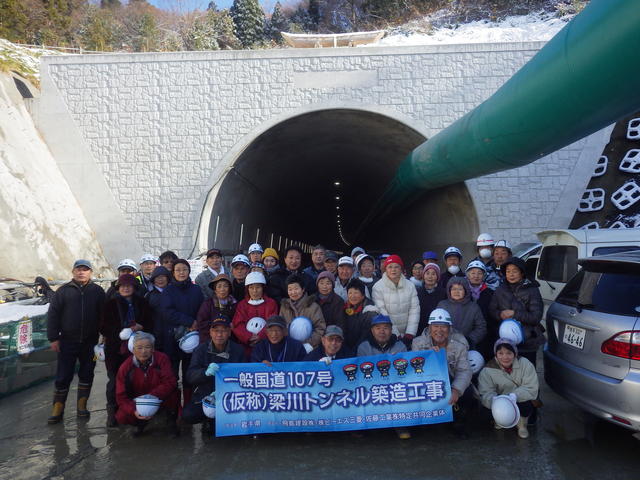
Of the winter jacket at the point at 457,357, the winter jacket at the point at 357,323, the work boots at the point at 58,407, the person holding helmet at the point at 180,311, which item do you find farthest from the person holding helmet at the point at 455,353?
the work boots at the point at 58,407

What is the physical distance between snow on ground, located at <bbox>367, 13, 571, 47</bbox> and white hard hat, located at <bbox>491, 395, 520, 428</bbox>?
86.0 ft

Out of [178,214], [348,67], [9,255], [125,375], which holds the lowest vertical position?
[125,375]

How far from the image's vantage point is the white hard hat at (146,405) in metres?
4.32

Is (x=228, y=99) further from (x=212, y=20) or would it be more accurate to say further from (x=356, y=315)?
(x=212, y=20)

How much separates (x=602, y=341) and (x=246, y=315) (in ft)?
10.4

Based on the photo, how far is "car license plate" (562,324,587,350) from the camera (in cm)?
383

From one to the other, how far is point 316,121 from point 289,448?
1080 cm

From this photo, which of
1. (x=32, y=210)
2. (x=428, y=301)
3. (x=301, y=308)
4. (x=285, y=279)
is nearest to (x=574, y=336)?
(x=428, y=301)

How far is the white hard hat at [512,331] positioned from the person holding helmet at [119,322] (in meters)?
3.71

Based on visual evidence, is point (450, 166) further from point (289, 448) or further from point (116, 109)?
point (116, 109)

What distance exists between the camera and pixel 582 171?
1266 cm

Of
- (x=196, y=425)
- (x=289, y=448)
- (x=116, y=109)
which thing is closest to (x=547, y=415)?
(x=289, y=448)

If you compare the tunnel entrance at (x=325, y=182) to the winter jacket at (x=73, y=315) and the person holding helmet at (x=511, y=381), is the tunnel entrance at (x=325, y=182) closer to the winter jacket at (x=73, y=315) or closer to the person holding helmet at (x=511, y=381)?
the winter jacket at (x=73, y=315)

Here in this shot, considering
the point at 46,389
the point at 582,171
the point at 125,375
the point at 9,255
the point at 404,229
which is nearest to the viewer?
the point at 125,375
